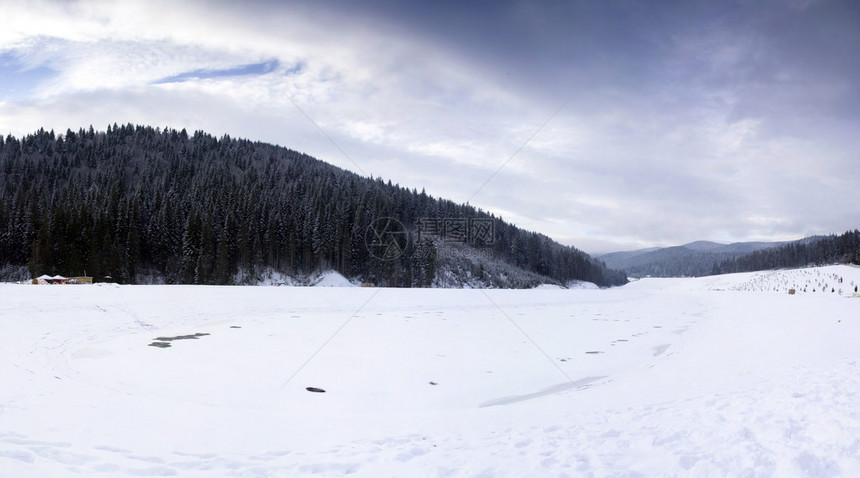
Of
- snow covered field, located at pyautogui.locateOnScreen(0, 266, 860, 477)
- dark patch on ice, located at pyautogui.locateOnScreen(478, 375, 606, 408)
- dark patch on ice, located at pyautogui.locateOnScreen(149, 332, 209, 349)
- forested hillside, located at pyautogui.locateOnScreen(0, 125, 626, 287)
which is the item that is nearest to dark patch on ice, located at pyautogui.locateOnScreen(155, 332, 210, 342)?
dark patch on ice, located at pyautogui.locateOnScreen(149, 332, 209, 349)

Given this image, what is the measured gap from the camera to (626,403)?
703 centimetres

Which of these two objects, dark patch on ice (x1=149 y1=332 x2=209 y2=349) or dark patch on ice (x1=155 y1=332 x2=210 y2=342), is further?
dark patch on ice (x1=155 y1=332 x2=210 y2=342)

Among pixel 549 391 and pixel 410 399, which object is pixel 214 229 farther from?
pixel 549 391

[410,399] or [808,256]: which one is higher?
[808,256]

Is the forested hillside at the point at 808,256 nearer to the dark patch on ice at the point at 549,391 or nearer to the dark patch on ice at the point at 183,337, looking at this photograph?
the dark patch on ice at the point at 549,391

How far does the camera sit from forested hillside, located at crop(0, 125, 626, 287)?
5678 centimetres

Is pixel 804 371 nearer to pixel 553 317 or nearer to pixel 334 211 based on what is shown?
pixel 553 317

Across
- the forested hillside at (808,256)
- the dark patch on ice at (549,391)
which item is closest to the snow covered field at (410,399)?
the dark patch on ice at (549,391)

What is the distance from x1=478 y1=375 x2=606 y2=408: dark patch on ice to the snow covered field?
0.19 feet

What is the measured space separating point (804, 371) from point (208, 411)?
35.7 feet

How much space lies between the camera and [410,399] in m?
7.88

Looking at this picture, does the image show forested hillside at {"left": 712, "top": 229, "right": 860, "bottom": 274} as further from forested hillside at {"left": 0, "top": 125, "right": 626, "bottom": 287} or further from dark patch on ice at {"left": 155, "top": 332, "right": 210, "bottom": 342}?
dark patch on ice at {"left": 155, "top": 332, "right": 210, "bottom": 342}

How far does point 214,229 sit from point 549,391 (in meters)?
65.4

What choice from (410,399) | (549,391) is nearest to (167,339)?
(410,399)
